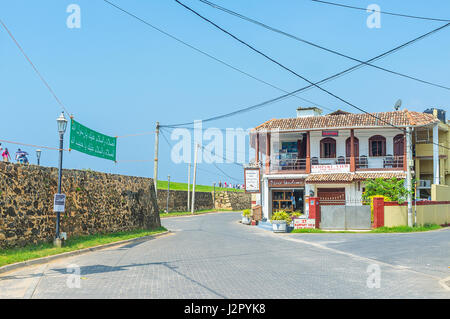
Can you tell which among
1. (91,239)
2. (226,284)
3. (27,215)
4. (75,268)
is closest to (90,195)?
(91,239)

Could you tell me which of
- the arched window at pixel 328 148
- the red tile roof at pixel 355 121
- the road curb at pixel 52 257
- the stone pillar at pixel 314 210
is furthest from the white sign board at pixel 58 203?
the arched window at pixel 328 148

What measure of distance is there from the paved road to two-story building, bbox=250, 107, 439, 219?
1647 cm

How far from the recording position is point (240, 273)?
10914mm

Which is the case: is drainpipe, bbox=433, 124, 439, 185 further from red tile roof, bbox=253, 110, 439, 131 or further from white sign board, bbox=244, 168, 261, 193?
white sign board, bbox=244, 168, 261, 193

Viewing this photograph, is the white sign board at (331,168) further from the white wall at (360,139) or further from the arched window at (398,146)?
the arched window at (398,146)

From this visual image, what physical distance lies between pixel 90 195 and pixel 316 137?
67.7ft

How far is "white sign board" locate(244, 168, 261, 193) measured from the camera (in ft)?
109

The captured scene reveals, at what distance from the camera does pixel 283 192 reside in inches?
1433

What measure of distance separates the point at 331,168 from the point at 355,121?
4045 millimetres

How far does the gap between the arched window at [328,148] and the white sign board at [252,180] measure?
5.81 metres

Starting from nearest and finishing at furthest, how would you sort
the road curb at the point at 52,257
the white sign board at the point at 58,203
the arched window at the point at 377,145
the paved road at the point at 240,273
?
A: 1. the paved road at the point at 240,273
2. the road curb at the point at 52,257
3. the white sign board at the point at 58,203
4. the arched window at the point at 377,145

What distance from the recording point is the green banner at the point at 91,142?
18078 mm

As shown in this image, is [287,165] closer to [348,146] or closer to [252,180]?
[252,180]

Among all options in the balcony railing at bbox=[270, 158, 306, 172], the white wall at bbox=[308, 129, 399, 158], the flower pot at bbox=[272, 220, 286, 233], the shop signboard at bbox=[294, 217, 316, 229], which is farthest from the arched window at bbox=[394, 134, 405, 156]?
the flower pot at bbox=[272, 220, 286, 233]
